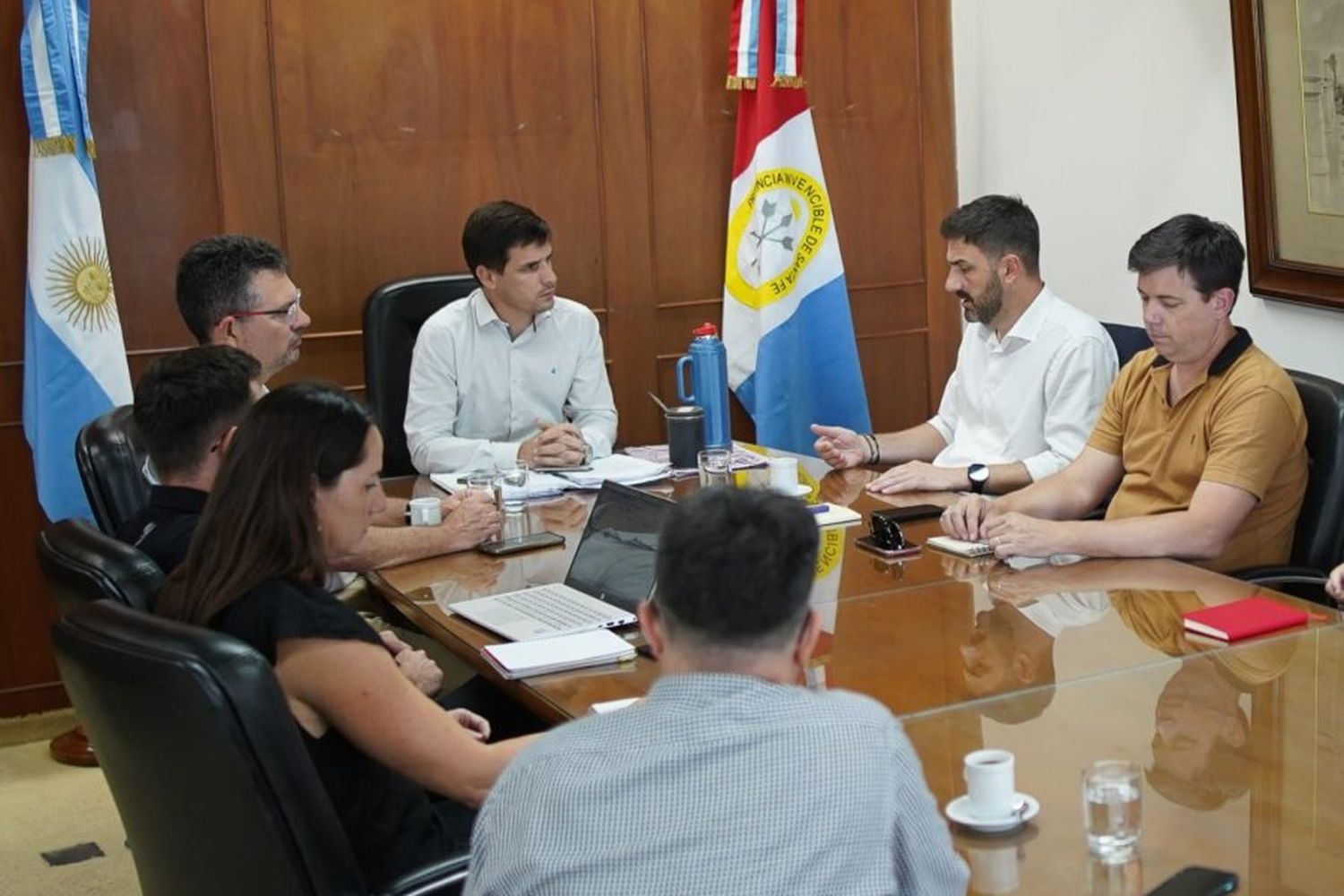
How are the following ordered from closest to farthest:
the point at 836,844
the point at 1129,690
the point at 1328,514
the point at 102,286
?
the point at 836,844, the point at 1129,690, the point at 1328,514, the point at 102,286

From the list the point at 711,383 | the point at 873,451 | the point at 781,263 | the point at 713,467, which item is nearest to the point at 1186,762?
the point at 713,467

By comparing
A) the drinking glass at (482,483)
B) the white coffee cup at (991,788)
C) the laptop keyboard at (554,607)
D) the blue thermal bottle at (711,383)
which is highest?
the blue thermal bottle at (711,383)

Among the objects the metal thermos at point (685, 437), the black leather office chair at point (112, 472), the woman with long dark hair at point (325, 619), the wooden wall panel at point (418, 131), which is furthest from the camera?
the wooden wall panel at point (418, 131)

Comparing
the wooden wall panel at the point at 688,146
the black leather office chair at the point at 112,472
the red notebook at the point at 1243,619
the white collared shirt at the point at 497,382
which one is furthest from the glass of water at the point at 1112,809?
the wooden wall panel at the point at 688,146

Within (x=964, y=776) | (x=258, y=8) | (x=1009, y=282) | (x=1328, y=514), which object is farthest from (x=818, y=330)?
(x=964, y=776)

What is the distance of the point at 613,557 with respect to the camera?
2.86m

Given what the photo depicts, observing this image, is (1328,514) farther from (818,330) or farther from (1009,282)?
(818,330)

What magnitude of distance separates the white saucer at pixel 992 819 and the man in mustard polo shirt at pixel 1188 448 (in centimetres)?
115

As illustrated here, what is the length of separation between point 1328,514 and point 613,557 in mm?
1372

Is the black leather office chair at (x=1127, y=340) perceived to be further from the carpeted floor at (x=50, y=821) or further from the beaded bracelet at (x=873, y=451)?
the carpeted floor at (x=50, y=821)

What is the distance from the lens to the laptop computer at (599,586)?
2.71 m

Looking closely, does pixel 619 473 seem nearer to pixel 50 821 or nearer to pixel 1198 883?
pixel 50 821

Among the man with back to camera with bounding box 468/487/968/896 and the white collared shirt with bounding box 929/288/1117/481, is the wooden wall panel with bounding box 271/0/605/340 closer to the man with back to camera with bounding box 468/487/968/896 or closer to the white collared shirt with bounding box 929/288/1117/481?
the white collared shirt with bounding box 929/288/1117/481

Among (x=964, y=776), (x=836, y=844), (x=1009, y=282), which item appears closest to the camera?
(x=836, y=844)
